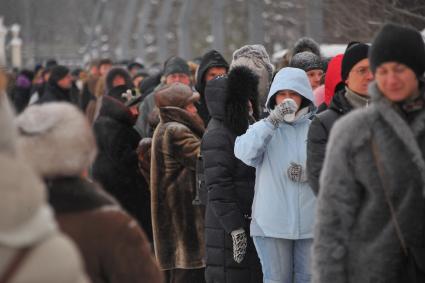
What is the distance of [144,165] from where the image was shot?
10.2 metres

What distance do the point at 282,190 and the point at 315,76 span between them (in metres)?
2.93

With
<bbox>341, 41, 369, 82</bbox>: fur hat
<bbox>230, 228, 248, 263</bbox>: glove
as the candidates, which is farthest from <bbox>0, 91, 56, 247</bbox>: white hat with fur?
<bbox>230, 228, 248, 263</bbox>: glove

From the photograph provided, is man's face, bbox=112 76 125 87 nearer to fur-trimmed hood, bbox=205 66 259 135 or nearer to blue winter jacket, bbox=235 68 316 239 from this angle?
fur-trimmed hood, bbox=205 66 259 135

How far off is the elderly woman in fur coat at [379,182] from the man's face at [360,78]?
1.16 metres

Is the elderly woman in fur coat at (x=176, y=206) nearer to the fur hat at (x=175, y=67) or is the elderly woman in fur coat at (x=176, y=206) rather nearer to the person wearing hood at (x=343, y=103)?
the person wearing hood at (x=343, y=103)

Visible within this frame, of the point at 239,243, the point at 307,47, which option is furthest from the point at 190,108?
the point at 307,47

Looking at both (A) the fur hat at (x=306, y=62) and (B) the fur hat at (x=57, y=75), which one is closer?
(A) the fur hat at (x=306, y=62)

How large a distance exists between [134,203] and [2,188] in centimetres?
733

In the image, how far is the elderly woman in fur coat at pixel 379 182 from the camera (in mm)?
5602

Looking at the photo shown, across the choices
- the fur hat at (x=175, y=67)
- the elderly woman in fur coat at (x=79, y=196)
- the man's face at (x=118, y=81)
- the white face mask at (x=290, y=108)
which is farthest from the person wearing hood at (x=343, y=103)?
the man's face at (x=118, y=81)

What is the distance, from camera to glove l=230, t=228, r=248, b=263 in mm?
8016

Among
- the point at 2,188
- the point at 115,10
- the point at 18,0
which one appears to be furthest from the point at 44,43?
the point at 2,188

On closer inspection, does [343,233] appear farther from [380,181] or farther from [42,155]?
[42,155]

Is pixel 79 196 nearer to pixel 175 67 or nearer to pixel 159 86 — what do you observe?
pixel 159 86
